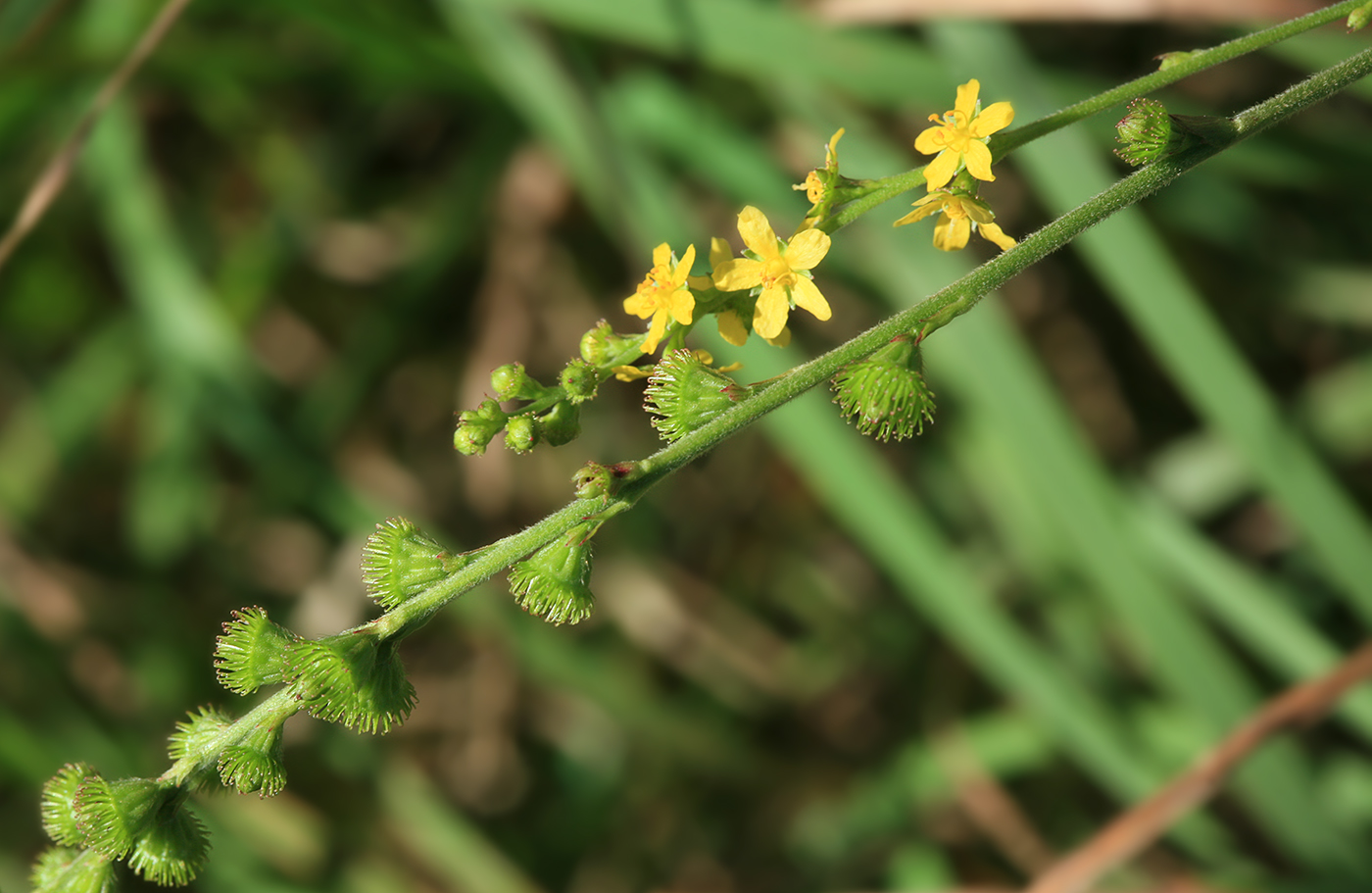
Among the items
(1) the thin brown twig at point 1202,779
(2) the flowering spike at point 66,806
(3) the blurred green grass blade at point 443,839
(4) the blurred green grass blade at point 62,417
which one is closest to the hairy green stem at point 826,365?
(2) the flowering spike at point 66,806

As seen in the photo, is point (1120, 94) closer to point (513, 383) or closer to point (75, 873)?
point (513, 383)

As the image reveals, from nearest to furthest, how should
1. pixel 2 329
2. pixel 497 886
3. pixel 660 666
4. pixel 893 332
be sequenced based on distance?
pixel 893 332
pixel 497 886
pixel 2 329
pixel 660 666

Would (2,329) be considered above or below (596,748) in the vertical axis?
above

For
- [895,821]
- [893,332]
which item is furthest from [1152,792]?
[893,332]

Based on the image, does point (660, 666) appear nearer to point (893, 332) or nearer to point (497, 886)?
point (497, 886)

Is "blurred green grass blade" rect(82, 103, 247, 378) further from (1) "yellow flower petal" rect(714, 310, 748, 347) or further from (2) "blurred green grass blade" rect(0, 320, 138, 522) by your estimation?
(1) "yellow flower petal" rect(714, 310, 748, 347)

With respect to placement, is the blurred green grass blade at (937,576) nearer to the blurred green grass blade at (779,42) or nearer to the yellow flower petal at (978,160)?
the blurred green grass blade at (779,42)
